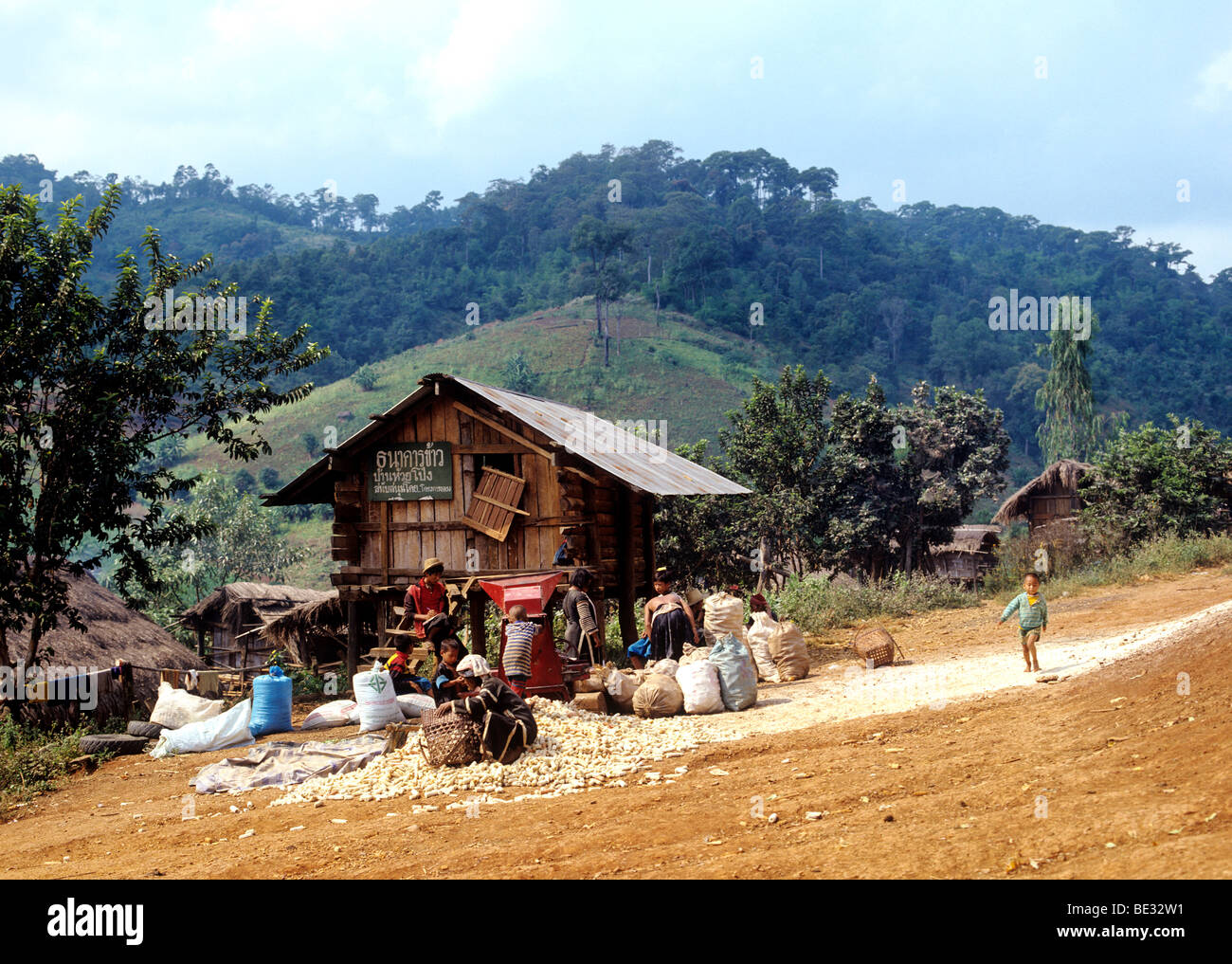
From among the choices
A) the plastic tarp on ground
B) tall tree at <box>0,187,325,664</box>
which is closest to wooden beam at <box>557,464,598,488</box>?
tall tree at <box>0,187,325,664</box>

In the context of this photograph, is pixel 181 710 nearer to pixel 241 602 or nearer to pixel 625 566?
pixel 625 566

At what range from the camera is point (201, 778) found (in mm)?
8945

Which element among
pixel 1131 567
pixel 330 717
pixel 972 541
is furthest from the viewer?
pixel 972 541

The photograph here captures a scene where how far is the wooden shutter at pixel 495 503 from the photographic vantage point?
47.1 ft

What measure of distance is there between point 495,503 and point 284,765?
6.04 m

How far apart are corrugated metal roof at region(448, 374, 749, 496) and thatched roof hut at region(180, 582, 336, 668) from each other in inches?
522

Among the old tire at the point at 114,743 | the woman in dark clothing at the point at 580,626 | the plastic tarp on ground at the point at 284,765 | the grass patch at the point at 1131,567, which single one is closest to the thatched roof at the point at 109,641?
the old tire at the point at 114,743

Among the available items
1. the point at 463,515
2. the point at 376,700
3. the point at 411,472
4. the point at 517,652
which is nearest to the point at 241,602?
the point at 411,472

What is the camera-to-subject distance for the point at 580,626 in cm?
1180

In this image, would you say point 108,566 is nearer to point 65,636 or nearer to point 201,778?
point 65,636
